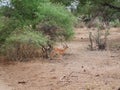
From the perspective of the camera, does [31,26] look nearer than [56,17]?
No

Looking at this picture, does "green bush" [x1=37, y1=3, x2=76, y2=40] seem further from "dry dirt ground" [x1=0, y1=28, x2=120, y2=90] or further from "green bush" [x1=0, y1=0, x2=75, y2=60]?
"dry dirt ground" [x1=0, y1=28, x2=120, y2=90]

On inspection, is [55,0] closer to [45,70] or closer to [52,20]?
[52,20]

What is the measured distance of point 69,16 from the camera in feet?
65.7

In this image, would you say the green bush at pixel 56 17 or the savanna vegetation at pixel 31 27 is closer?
the savanna vegetation at pixel 31 27

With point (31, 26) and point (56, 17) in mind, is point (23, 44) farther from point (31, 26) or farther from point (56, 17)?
point (56, 17)

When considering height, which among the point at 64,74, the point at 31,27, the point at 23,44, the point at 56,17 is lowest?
the point at 64,74

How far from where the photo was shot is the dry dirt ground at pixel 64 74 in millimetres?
12477

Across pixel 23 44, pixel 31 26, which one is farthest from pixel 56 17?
pixel 23 44

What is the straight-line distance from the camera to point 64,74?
14.4m

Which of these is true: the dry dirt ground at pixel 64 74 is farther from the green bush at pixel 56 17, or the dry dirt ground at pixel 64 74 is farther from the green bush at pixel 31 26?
the green bush at pixel 56 17

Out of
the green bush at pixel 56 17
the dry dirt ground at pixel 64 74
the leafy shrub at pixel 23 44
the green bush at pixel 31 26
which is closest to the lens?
the dry dirt ground at pixel 64 74

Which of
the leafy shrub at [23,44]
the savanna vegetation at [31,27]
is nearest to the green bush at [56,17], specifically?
the savanna vegetation at [31,27]

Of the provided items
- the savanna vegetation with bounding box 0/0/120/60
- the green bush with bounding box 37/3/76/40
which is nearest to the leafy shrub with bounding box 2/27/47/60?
the savanna vegetation with bounding box 0/0/120/60

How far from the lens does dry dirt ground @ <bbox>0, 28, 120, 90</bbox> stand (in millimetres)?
12477
